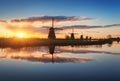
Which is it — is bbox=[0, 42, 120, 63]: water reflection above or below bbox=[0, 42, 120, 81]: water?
below

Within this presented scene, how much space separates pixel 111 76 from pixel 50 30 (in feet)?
251

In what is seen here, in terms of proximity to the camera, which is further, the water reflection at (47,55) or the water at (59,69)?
the water reflection at (47,55)

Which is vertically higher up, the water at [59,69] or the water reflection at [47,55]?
the water at [59,69]

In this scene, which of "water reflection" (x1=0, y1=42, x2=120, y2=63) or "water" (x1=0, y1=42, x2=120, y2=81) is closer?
"water" (x1=0, y1=42, x2=120, y2=81)

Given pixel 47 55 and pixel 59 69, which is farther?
pixel 47 55

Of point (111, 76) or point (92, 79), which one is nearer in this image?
point (92, 79)

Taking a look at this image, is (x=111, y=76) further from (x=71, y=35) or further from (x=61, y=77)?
(x=71, y=35)

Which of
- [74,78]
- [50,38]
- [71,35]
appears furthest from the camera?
[71,35]

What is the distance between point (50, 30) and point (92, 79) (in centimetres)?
7761

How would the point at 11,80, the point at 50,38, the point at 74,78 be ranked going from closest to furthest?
the point at 11,80 < the point at 74,78 < the point at 50,38

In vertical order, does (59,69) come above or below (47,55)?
above

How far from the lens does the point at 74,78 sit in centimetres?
1698

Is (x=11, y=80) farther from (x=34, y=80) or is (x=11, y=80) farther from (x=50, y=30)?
(x=50, y=30)

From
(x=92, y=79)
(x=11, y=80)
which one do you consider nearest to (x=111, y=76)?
(x=92, y=79)
